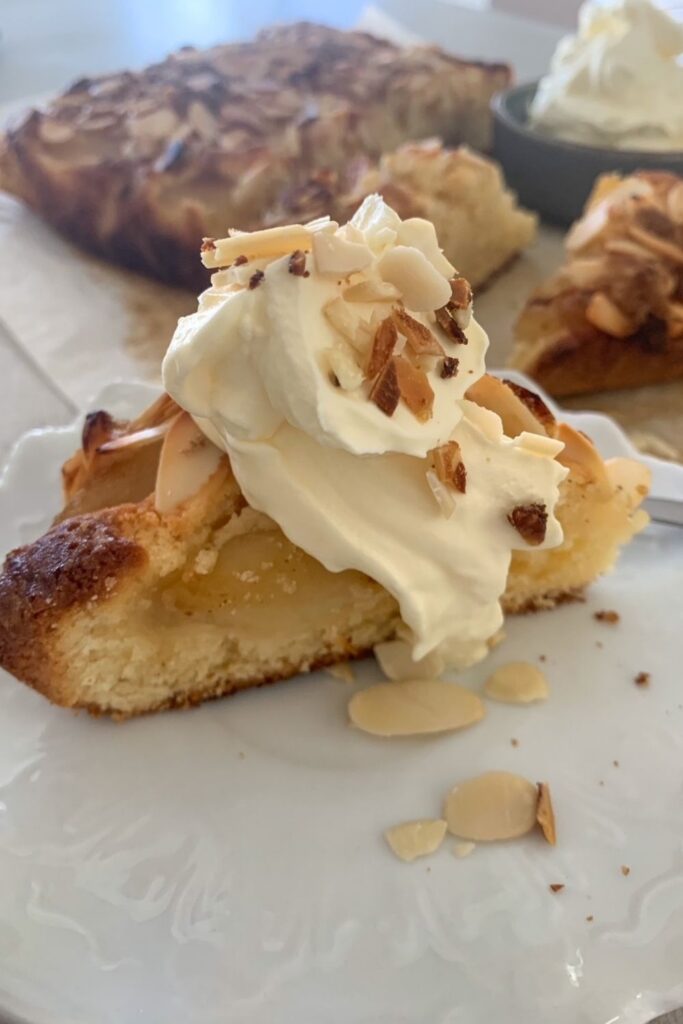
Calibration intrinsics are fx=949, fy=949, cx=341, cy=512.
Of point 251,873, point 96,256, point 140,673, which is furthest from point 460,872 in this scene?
point 96,256

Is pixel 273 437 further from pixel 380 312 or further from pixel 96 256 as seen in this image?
pixel 96 256

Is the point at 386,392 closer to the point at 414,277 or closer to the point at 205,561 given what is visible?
the point at 414,277

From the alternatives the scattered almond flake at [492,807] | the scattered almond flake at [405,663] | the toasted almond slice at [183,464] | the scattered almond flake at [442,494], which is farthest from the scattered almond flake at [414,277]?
the scattered almond flake at [492,807]

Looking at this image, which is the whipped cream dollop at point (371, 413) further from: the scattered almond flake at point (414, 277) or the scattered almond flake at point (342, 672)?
the scattered almond flake at point (342, 672)

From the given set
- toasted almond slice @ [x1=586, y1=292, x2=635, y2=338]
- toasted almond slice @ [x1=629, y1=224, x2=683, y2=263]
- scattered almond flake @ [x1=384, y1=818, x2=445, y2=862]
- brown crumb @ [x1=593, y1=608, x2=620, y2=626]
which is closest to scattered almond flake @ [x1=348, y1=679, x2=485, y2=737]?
scattered almond flake @ [x1=384, y1=818, x2=445, y2=862]

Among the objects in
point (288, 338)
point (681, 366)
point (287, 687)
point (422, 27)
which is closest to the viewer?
point (288, 338)

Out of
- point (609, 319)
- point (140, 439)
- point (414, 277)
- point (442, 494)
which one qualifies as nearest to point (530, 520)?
point (442, 494)
